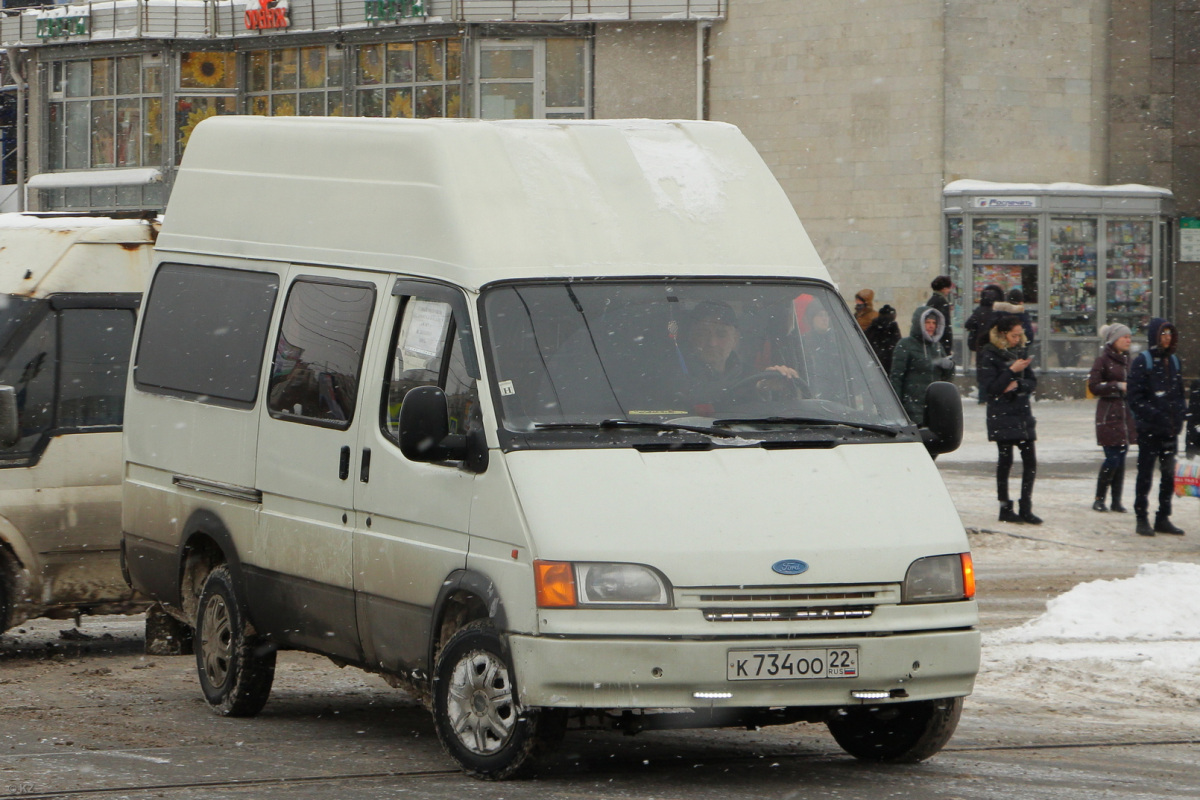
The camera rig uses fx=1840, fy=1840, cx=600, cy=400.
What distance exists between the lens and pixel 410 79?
1414 inches

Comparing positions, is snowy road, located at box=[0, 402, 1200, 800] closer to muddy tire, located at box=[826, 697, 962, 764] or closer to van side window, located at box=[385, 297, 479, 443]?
muddy tire, located at box=[826, 697, 962, 764]

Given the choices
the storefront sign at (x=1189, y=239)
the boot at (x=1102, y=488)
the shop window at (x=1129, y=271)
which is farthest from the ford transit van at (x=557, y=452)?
the storefront sign at (x=1189, y=239)

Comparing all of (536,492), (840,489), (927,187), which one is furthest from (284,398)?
(927,187)

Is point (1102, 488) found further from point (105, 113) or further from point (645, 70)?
point (105, 113)

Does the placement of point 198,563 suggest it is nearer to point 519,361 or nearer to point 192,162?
point 192,162

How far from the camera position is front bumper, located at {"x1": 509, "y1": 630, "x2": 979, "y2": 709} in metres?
6.03

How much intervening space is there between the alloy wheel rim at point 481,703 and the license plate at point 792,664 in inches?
30.8

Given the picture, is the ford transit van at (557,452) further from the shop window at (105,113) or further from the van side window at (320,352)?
the shop window at (105,113)

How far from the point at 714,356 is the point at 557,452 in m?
0.83

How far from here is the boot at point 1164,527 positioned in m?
15.6

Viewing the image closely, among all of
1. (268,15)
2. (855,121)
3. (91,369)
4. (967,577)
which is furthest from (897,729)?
Result: (268,15)

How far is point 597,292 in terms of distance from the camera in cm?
689

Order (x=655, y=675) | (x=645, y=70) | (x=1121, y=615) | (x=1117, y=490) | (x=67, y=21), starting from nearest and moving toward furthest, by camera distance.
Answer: (x=655, y=675) → (x=1121, y=615) → (x=1117, y=490) → (x=645, y=70) → (x=67, y=21)

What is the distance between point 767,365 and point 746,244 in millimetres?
587
